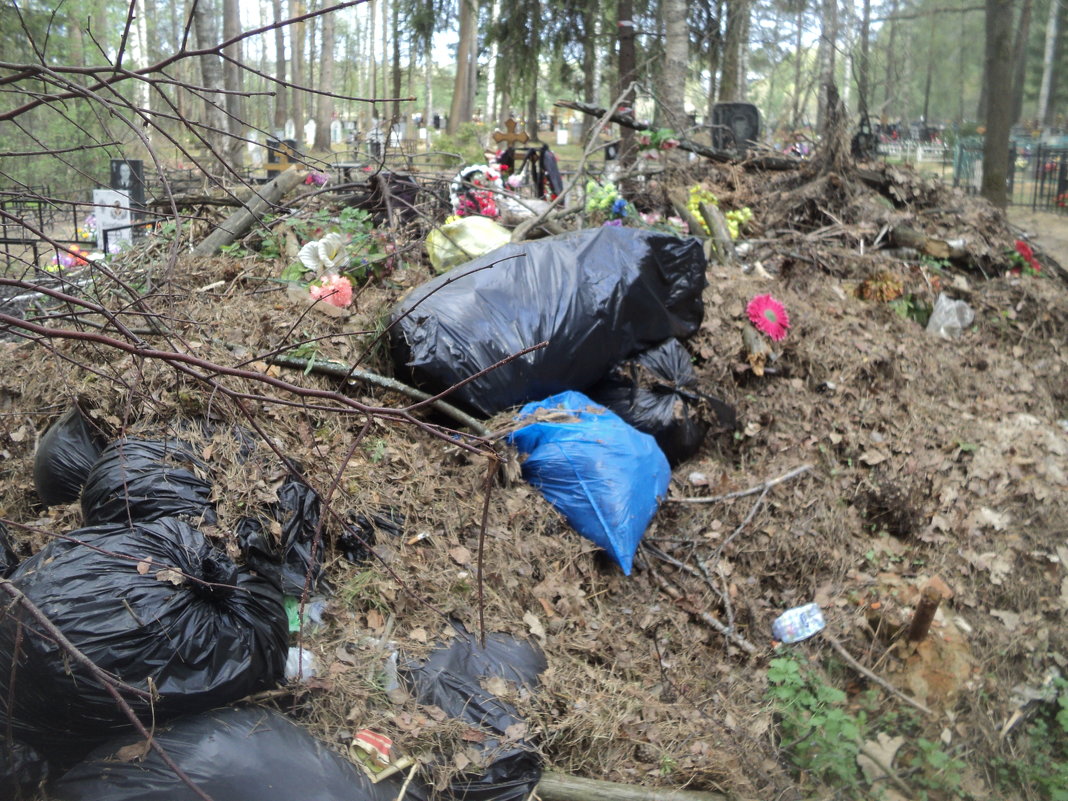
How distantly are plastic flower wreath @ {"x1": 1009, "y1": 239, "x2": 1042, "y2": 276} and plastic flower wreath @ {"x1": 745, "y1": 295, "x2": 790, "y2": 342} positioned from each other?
2568 millimetres

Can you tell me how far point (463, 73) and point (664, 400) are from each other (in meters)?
21.5

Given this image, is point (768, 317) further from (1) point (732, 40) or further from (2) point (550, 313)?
(1) point (732, 40)

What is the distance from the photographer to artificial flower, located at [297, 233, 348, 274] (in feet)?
13.2

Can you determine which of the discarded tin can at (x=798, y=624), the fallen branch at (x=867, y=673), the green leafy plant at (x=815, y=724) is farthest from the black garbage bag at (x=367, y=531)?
the fallen branch at (x=867, y=673)

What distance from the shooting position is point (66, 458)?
9.29 feet

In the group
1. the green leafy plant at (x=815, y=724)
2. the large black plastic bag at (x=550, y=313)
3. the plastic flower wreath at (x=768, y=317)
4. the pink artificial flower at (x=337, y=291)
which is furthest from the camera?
the plastic flower wreath at (x=768, y=317)

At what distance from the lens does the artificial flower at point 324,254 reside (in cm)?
403

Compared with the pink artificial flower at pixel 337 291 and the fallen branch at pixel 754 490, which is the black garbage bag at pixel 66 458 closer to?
the pink artificial flower at pixel 337 291

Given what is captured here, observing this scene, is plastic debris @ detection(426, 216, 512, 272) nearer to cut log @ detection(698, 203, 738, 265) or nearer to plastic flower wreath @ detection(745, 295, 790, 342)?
plastic flower wreath @ detection(745, 295, 790, 342)

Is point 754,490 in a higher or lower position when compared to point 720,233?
lower

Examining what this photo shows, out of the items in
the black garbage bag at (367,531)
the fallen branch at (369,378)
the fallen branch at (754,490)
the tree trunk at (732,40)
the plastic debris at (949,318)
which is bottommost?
the fallen branch at (754,490)

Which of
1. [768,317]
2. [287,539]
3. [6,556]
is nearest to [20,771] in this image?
[6,556]

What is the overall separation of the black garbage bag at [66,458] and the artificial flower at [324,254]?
4.59 ft

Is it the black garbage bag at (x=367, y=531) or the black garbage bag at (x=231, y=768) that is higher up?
the black garbage bag at (x=367, y=531)
